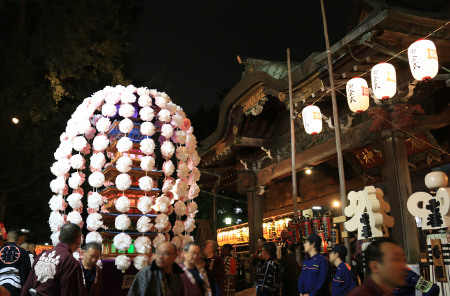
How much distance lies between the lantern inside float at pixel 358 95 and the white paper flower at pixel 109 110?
5.99m

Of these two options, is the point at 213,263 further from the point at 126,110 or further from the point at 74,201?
the point at 126,110

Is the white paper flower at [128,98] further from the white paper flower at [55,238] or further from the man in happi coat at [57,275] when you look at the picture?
the man in happi coat at [57,275]

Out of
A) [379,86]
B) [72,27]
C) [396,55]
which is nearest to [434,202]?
[379,86]

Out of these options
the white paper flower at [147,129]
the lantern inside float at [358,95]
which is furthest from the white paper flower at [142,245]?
the lantern inside float at [358,95]

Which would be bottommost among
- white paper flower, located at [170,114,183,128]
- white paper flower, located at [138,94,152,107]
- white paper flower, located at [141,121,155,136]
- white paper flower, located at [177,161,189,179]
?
white paper flower, located at [177,161,189,179]

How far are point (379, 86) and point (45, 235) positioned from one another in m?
18.7

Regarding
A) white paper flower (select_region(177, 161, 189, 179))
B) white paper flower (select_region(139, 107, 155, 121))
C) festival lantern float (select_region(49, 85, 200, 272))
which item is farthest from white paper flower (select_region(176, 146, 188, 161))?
white paper flower (select_region(139, 107, 155, 121))

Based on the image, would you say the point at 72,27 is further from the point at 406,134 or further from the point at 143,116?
the point at 406,134

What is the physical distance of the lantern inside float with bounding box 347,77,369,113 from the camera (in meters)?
Answer: 9.66

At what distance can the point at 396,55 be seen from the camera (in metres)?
9.07

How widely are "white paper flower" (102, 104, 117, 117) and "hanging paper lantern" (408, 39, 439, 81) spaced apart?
7.14 metres

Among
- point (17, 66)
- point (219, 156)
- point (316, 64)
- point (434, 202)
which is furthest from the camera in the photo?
point (219, 156)

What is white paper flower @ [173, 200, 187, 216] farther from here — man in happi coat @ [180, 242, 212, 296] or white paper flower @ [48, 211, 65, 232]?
man in happi coat @ [180, 242, 212, 296]

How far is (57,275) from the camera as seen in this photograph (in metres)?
4.58
